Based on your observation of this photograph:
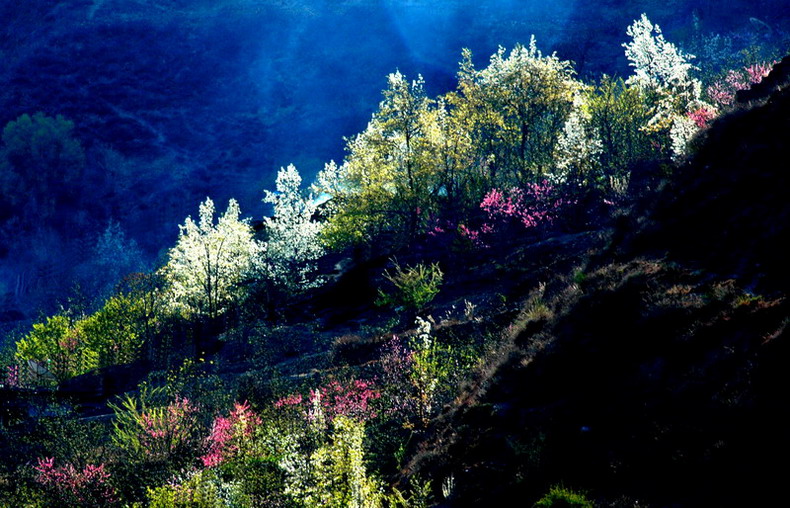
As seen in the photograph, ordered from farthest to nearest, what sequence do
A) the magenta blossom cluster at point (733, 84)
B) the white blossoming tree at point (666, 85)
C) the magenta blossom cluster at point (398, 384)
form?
the magenta blossom cluster at point (733, 84) → the white blossoming tree at point (666, 85) → the magenta blossom cluster at point (398, 384)

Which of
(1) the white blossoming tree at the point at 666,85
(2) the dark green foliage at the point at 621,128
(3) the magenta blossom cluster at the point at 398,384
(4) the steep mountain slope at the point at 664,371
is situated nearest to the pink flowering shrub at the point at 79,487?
(3) the magenta blossom cluster at the point at 398,384

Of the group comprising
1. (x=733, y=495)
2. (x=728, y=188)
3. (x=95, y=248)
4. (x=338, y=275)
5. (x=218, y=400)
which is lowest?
(x=733, y=495)

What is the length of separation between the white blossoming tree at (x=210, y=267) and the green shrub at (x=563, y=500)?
3352 cm

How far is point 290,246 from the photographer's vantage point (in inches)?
1671

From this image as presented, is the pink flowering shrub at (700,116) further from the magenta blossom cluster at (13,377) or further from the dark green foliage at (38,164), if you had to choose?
the dark green foliage at (38,164)

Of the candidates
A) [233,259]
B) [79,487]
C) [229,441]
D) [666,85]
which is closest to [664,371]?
[229,441]

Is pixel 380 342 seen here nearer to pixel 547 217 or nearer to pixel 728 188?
pixel 547 217

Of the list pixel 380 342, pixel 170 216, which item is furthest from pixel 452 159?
pixel 170 216

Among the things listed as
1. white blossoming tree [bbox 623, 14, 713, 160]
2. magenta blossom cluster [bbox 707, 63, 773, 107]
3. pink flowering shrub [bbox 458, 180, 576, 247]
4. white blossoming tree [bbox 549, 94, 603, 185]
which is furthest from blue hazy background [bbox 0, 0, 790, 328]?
pink flowering shrub [bbox 458, 180, 576, 247]

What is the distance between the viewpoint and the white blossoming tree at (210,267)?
3788cm

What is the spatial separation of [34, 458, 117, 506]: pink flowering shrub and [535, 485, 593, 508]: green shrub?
10.8 metres

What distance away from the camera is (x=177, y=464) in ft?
46.8

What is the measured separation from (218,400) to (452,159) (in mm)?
22288

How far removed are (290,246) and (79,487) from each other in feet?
99.3
